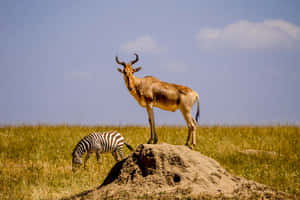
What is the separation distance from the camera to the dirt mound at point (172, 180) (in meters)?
6.12

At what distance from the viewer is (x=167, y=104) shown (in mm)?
9922

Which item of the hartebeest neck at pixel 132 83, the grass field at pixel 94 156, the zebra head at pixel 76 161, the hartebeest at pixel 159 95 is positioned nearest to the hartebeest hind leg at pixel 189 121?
the hartebeest at pixel 159 95

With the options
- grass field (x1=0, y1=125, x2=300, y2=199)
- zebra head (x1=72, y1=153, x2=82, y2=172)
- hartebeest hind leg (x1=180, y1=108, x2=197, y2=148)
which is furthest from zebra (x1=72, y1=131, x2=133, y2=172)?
hartebeest hind leg (x1=180, y1=108, x2=197, y2=148)

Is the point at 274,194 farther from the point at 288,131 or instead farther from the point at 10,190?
the point at 288,131

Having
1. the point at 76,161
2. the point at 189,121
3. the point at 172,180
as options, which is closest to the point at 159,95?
the point at 189,121

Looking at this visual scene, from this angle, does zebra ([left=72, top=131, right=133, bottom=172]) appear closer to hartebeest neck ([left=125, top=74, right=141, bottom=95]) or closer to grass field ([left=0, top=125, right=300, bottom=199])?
grass field ([left=0, top=125, right=300, bottom=199])

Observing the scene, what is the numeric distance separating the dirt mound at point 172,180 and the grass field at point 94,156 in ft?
6.49

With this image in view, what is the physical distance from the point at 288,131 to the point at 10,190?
1280 cm

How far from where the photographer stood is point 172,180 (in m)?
6.44

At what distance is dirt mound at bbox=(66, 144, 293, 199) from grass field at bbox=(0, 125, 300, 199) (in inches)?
77.8

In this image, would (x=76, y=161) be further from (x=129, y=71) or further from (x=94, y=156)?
(x=129, y=71)

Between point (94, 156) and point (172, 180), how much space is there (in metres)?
7.13

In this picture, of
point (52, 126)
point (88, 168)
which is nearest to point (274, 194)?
point (88, 168)

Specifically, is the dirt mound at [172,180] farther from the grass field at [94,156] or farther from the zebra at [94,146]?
the zebra at [94,146]
